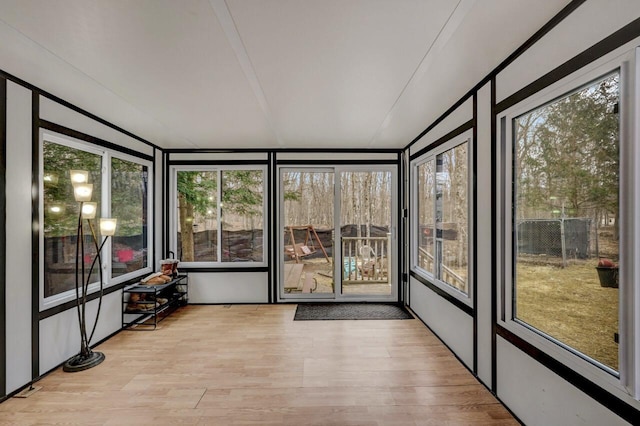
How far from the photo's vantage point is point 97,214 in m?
3.43

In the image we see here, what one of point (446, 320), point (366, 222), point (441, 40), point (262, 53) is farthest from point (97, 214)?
point (446, 320)

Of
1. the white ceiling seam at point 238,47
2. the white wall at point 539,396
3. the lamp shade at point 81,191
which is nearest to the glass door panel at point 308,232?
the white ceiling seam at point 238,47

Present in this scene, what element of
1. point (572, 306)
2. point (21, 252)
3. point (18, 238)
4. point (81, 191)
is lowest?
point (572, 306)

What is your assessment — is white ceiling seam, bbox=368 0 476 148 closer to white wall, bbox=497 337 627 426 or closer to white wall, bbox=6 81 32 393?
white wall, bbox=497 337 627 426

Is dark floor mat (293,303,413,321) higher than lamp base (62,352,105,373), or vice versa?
lamp base (62,352,105,373)

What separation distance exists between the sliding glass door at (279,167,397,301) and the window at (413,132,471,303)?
66 cm

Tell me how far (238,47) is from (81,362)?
3.12 m

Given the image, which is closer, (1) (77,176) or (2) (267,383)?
(2) (267,383)

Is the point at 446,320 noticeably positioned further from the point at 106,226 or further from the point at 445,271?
the point at 106,226

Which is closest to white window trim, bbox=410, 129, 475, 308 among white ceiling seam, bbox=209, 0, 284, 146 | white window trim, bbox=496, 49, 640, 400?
white window trim, bbox=496, 49, 640, 400

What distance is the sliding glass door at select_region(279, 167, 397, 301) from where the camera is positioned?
4.89 m

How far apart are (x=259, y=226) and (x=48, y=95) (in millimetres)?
2910

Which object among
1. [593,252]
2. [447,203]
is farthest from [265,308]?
[593,252]

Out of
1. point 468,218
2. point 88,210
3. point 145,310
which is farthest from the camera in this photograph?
point 145,310
